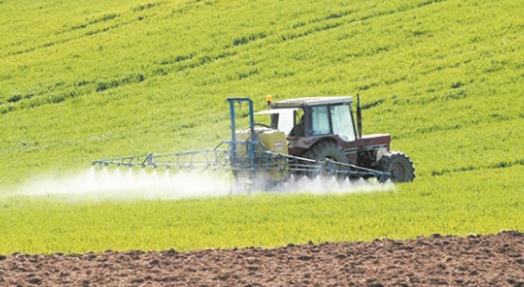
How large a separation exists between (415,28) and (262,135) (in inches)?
871

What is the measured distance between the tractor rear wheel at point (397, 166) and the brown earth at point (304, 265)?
9462 mm

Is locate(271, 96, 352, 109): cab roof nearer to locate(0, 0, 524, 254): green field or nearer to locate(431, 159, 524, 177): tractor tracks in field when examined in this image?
locate(0, 0, 524, 254): green field

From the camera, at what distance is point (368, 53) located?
43.5m

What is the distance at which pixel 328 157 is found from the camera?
25.0 meters

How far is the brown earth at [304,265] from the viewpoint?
13.6m

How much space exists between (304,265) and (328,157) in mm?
10483

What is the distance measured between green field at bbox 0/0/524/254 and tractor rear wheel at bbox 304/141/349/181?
1.60m

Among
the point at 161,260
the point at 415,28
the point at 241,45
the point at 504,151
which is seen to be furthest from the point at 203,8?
the point at 161,260

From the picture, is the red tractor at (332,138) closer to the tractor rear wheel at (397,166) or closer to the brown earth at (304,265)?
the tractor rear wheel at (397,166)

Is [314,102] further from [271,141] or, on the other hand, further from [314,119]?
[271,141]

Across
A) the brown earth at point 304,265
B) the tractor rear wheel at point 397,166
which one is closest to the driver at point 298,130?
the tractor rear wheel at point 397,166

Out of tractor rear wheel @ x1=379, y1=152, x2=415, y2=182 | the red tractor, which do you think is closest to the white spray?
the red tractor

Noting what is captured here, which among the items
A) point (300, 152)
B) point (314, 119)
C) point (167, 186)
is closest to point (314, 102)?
point (314, 119)

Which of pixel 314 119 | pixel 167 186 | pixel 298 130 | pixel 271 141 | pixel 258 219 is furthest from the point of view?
pixel 298 130
